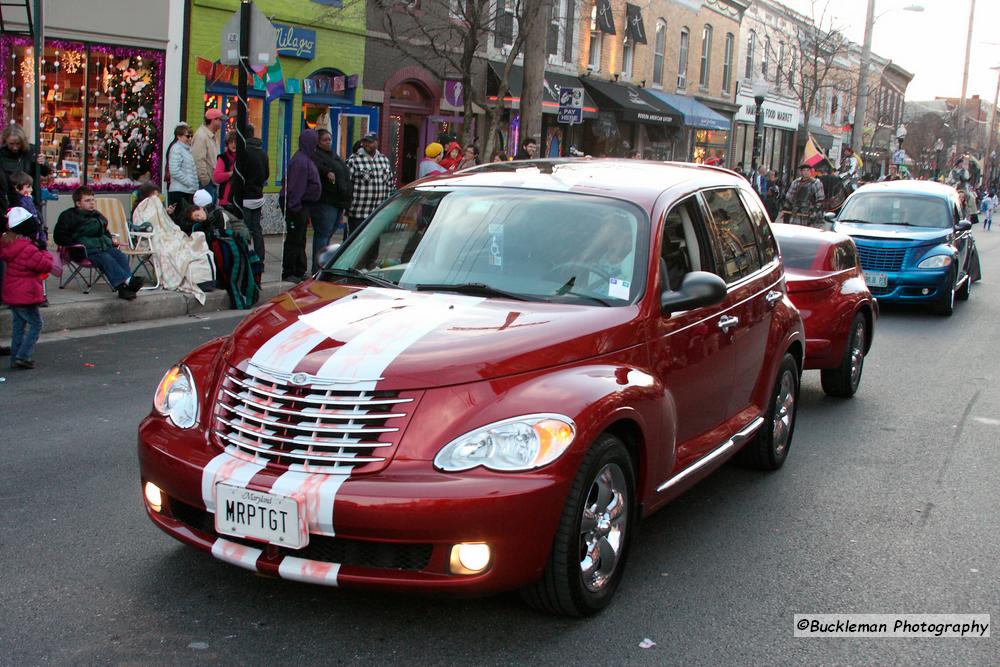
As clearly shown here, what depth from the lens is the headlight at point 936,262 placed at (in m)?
14.5

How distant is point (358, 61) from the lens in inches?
853

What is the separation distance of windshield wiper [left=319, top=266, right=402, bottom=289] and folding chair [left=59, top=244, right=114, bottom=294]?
6826 mm

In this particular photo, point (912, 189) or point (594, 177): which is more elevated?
point (912, 189)

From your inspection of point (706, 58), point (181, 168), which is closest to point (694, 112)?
point (706, 58)

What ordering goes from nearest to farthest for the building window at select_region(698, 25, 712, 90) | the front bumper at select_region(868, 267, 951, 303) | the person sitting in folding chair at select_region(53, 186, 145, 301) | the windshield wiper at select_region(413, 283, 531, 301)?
the windshield wiper at select_region(413, 283, 531, 301) → the person sitting in folding chair at select_region(53, 186, 145, 301) → the front bumper at select_region(868, 267, 951, 303) → the building window at select_region(698, 25, 712, 90)

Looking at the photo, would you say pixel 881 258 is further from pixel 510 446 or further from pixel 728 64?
pixel 728 64

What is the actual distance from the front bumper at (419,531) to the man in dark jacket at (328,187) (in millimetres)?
10389

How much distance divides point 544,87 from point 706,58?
16471mm

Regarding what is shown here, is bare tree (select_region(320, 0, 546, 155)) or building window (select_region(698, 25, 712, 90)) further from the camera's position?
building window (select_region(698, 25, 712, 90))

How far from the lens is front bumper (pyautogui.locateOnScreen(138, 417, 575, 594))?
3.77 m

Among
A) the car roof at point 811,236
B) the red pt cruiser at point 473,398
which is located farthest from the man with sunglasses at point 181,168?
the red pt cruiser at point 473,398

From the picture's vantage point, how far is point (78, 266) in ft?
38.4

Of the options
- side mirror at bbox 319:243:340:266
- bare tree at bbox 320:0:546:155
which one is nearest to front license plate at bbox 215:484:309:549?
side mirror at bbox 319:243:340:266

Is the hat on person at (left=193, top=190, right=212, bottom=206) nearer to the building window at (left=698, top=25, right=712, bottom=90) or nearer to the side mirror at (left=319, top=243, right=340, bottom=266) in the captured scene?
the side mirror at (left=319, top=243, right=340, bottom=266)
